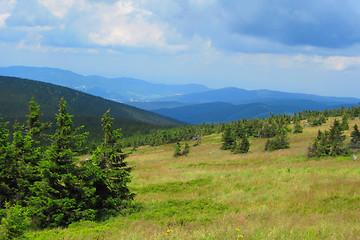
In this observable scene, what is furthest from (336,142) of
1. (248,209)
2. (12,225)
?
(12,225)

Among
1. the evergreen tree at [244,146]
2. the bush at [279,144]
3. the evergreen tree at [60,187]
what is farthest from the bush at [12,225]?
the bush at [279,144]

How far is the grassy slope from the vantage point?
7.61 m

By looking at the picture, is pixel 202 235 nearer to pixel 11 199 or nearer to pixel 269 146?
pixel 11 199

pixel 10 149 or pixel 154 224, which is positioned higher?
pixel 10 149

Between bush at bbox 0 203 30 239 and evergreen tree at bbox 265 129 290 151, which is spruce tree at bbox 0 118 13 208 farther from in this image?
evergreen tree at bbox 265 129 290 151

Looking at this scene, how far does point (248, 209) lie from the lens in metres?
11.0

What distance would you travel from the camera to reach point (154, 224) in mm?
9516

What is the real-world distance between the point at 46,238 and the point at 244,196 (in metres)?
10.2

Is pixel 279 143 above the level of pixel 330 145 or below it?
below

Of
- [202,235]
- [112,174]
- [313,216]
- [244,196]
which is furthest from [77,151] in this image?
[313,216]

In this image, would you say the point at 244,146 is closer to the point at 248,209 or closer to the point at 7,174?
the point at 248,209

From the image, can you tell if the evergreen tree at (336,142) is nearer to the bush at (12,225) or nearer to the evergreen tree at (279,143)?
the evergreen tree at (279,143)

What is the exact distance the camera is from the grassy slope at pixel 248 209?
761cm

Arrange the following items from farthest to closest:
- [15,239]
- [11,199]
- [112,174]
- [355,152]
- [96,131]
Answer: [96,131] < [355,152] < [11,199] < [112,174] < [15,239]
